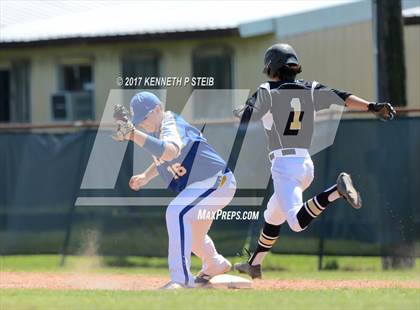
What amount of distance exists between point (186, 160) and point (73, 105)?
1374cm

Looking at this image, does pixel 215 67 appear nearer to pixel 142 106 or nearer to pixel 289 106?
pixel 289 106

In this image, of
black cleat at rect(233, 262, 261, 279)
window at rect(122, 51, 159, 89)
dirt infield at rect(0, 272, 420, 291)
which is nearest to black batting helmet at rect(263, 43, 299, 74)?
black cleat at rect(233, 262, 261, 279)

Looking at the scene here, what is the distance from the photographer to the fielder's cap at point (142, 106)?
34.2ft

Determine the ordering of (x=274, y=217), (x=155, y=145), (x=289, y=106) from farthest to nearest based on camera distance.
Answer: (x=274, y=217)
(x=289, y=106)
(x=155, y=145)

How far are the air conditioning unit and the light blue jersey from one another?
43.6ft

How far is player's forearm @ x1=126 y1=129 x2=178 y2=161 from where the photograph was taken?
32.9 ft

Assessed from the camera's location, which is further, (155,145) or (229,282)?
(229,282)

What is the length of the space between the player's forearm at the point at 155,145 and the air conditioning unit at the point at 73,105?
13.9 meters

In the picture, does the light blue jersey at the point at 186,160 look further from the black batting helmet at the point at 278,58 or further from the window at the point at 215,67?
the window at the point at 215,67

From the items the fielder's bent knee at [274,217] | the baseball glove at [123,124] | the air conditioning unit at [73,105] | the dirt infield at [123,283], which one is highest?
the air conditioning unit at [73,105]

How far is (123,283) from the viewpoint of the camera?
494 inches

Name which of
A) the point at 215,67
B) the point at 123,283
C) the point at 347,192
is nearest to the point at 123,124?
the point at 347,192

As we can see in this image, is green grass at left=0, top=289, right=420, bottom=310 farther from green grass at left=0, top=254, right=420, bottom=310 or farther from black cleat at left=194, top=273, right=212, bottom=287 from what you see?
black cleat at left=194, top=273, right=212, bottom=287

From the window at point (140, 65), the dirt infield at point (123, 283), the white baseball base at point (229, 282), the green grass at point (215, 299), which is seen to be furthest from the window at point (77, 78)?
the green grass at point (215, 299)
